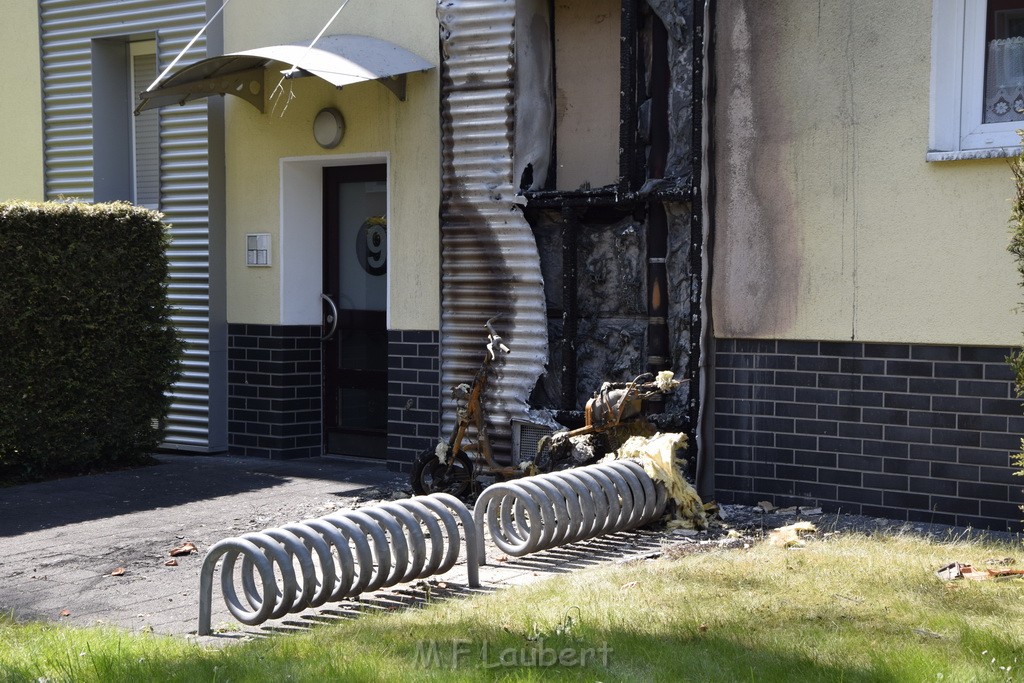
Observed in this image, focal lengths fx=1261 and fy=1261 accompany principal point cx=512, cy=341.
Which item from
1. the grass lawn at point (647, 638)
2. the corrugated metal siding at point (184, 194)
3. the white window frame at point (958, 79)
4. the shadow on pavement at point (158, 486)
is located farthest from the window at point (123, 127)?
A: the white window frame at point (958, 79)

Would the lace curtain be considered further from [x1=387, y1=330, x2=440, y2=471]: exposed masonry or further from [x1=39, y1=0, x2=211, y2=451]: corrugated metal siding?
[x1=39, y1=0, x2=211, y2=451]: corrugated metal siding

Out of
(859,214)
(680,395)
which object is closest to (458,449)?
(680,395)

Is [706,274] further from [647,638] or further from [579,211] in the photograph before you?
[647,638]

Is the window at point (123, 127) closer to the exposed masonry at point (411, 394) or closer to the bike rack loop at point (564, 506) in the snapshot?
the exposed masonry at point (411, 394)

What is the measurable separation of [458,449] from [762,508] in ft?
6.96

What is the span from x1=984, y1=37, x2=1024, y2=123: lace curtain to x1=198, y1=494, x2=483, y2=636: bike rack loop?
425cm

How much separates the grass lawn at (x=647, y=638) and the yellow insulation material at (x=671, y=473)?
1.35 meters

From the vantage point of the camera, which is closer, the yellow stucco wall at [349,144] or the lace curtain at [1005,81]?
the lace curtain at [1005,81]

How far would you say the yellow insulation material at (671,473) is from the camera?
25.6 ft

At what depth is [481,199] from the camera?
31.7 feet

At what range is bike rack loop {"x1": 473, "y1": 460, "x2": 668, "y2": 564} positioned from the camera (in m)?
7.00

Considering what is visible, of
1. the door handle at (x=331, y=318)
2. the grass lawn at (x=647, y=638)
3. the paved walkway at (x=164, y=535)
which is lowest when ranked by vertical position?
the paved walkway at (x=164, y=535)

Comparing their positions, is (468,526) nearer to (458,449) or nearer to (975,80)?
(458,449)

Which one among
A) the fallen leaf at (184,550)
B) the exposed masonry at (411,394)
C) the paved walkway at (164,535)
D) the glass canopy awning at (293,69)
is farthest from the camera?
the exposed masonry at (411,394)
